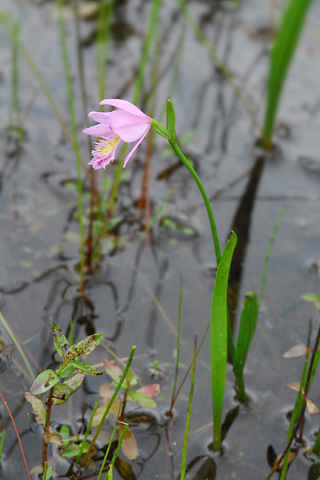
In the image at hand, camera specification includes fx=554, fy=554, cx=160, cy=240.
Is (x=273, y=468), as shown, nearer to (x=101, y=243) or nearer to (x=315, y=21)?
(x=101, y=243)

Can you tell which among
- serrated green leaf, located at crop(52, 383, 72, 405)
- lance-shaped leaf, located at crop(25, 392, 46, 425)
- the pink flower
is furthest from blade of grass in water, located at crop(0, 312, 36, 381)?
the pink flower

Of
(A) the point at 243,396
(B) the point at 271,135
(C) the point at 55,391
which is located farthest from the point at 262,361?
(B) the point at 271,135

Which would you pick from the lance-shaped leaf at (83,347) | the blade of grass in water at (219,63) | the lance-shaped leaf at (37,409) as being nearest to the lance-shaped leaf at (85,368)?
the lance-shaped leaf at (83,347)

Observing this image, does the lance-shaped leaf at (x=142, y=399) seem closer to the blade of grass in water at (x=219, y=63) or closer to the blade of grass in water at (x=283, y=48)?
the blade of grass in water at (x=283, y=48)

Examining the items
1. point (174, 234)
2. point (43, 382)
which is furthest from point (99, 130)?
point (174, 234)

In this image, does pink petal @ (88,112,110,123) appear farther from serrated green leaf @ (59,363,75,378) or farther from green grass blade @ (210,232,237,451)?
serrated green leaf @ (59,363,75,378)

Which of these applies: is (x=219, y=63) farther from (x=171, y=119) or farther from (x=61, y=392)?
(x=61, y=392)
